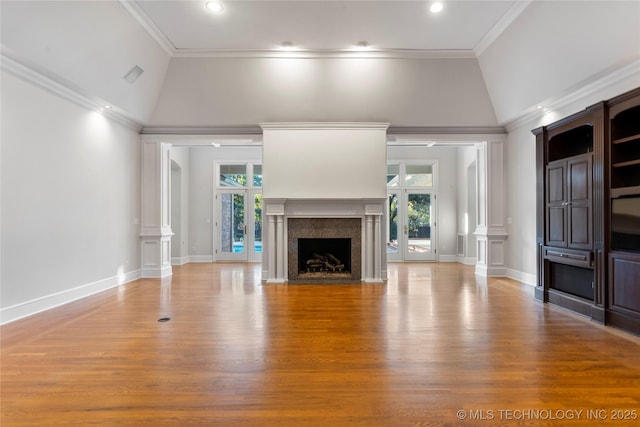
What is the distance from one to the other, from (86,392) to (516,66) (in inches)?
254

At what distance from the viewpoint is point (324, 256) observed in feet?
21.7

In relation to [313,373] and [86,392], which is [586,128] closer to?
[313,373]

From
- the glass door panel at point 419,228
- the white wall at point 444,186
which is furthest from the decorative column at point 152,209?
the glass door panel at point 419,228

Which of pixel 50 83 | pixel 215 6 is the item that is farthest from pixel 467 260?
pixel 50 83

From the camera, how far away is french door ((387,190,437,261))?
8.84 m

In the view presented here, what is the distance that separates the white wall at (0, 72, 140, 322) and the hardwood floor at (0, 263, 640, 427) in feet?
1.76

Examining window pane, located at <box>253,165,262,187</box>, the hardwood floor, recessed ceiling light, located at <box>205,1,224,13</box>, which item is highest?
recessed ceiling light, located at <box>205,1,224,13</box>

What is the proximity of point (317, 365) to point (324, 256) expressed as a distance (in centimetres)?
405

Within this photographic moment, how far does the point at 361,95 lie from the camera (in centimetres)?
572

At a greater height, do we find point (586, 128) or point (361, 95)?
point (361, 95)

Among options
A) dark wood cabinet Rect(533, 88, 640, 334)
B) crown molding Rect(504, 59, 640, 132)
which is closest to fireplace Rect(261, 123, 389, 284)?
crown molding Rect(504, 59, 640, 132)

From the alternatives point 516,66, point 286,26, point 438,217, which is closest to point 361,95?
point 286,26

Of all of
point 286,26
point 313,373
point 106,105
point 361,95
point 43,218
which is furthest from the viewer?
point 361,95

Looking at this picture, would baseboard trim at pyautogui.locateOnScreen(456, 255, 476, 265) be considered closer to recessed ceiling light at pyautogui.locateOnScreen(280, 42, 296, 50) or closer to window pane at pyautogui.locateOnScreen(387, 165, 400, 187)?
window pane at pyautogui.locateOnScreen(387, 165, 400, 187)
